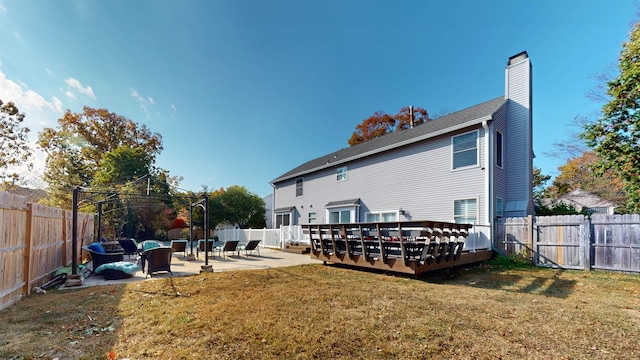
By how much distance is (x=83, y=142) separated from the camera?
1008 inches

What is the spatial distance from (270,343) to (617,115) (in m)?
13.4

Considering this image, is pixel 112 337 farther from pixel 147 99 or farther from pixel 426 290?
pixel 147 99

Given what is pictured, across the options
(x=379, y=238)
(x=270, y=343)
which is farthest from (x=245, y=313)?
(x=379, y=238)

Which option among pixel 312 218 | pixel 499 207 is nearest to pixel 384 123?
pixel 312 218

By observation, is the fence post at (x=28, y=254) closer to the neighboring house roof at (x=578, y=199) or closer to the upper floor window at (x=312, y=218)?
the upper floor window at (x=312, y=218)

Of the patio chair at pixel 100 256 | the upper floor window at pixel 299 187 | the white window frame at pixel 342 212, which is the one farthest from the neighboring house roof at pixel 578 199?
the patio chair at pixel 100 256

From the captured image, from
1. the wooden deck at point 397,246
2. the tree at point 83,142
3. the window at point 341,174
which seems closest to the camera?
the wooden deck at point 397,246

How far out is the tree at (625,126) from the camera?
30.0 ft

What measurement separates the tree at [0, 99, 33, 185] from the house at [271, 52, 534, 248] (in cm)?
2170

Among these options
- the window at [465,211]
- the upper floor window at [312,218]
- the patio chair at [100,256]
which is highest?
the window at [465,211]

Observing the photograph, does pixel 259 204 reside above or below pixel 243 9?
below

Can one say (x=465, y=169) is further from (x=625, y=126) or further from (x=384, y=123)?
(x=384, y=123)

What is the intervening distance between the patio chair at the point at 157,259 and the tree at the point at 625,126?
14379 mm

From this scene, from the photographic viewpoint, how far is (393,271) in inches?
301
